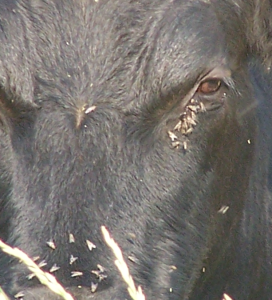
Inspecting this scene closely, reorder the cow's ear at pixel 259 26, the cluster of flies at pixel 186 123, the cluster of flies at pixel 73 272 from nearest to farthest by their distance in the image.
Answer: the cluster of flies at pixel 73 272 → the cluster of flies at pixel 186 123 → the cow's ear at pixel 259 26

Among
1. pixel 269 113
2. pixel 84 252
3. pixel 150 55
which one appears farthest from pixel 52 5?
pixel 269 113

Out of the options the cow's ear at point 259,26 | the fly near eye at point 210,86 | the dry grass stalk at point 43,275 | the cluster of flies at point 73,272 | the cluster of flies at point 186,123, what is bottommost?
the cluster of flies at point 73,272

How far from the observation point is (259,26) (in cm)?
368

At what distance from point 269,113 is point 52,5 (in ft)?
5.24

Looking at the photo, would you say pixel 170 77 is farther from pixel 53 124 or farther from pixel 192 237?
pixel 192 237

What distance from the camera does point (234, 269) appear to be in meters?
4.05

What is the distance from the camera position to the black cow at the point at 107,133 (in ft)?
9.43

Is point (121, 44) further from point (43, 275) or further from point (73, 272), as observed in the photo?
point (43, 275)

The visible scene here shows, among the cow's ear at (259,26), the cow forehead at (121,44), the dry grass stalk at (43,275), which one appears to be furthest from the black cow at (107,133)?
the dry grass stalk at (43,275)

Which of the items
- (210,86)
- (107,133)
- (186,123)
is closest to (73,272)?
(107,133)

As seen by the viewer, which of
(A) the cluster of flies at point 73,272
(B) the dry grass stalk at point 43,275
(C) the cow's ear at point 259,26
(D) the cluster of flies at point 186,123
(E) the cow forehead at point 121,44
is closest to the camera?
(B) the dry grass stalk at point 43,275

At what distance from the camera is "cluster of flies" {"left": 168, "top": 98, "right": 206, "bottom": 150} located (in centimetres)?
312

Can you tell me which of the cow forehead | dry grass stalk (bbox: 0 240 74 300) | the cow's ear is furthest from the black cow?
dry grass stalk (bbox: 0 240 74 300)

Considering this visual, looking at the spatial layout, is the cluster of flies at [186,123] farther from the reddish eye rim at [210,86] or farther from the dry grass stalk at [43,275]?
the dry grass stalk at [43,275]
